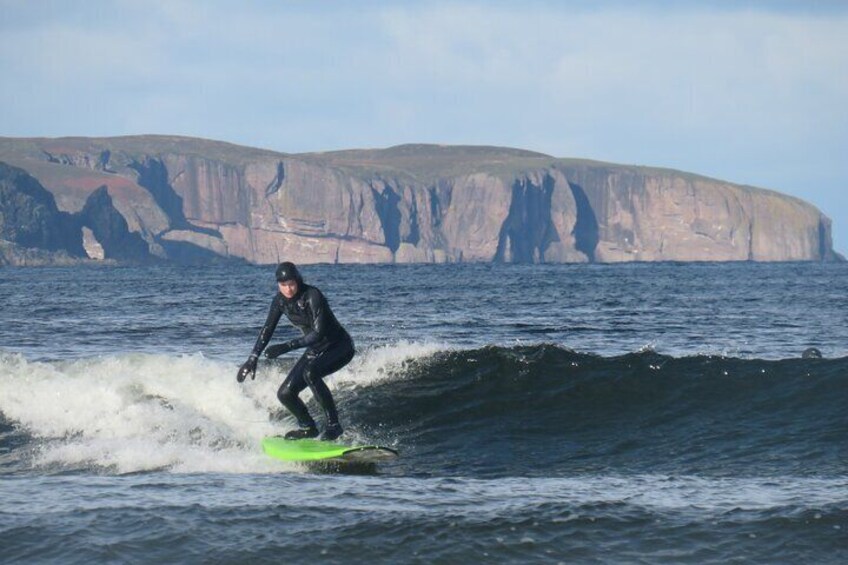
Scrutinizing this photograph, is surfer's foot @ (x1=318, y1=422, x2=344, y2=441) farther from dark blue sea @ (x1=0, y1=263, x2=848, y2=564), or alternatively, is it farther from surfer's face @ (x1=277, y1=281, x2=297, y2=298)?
surfer's face @ (x1=277, y1=281, x2=297, y2=298)

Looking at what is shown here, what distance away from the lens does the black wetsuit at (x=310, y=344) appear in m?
13.1

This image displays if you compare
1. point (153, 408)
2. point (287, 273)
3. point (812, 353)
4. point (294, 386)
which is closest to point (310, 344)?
point (294, 386)

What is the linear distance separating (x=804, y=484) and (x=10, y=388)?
37.6 feet

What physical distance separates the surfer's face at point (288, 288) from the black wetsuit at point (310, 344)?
0.08m

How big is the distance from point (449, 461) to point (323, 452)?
1535 mm

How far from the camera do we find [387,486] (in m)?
11.8

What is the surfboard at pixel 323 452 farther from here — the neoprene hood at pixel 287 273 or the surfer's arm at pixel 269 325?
the neoprene hood at pixel 287 273

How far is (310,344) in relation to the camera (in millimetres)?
13172

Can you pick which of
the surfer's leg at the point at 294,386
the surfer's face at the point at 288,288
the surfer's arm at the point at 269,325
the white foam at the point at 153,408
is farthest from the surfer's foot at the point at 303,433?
the surfer's face at the point at 288,288

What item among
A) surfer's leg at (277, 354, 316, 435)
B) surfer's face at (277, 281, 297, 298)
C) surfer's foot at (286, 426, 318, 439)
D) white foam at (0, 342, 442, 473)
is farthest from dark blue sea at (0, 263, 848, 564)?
surfer's face at (277, 281, 297, 298)

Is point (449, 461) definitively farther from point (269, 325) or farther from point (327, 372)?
point (269, 325)

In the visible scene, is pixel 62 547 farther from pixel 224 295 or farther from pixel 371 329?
pixel 224 295

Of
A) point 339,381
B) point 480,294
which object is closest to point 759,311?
point 480,294

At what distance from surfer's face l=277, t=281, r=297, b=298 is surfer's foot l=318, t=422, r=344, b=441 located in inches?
63.4
